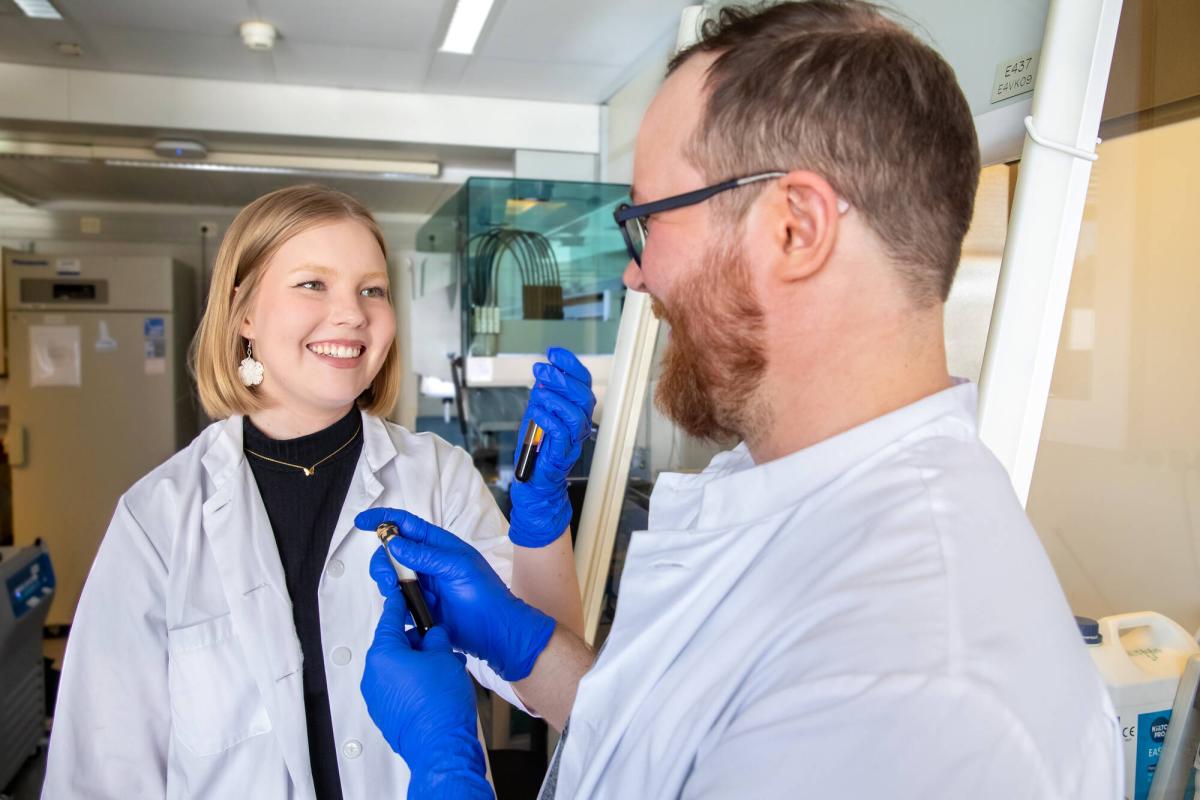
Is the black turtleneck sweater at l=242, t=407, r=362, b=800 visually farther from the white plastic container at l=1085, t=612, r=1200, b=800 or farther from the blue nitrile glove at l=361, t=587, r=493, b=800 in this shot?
the white plastic container at l=1085, t=612, r=1200, b=800

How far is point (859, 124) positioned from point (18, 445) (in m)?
4.96

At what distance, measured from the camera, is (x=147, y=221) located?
5.96 meters

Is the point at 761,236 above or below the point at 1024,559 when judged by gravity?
above

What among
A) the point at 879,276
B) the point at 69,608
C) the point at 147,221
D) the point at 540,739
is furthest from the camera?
the point at 147,221

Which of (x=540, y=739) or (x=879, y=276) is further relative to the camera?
(x=540, y=739)

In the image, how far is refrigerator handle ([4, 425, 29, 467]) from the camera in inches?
173


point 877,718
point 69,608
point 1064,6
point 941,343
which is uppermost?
point 1064,6

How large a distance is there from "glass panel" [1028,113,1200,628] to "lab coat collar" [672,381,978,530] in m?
0.50

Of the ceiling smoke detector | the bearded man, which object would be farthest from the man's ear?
the ceiling smoke detector

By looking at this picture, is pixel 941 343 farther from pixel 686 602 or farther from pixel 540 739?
pixel 540 739

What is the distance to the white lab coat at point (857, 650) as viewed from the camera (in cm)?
52

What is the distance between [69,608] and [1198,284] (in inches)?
201

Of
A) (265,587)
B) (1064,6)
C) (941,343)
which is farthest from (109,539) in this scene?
(1064,6)

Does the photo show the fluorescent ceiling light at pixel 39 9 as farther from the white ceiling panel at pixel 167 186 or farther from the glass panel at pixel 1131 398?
the glass panel at pixel 1131 398
